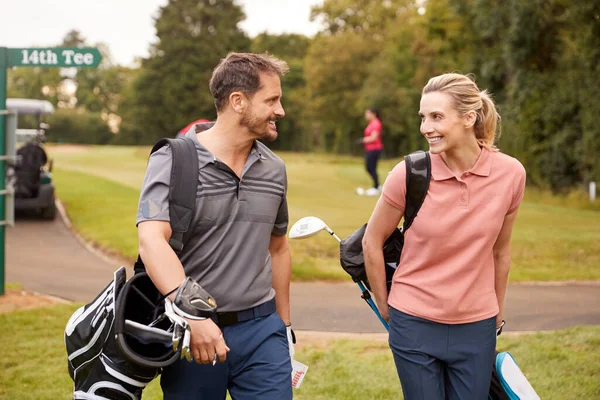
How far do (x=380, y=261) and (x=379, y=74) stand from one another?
51.9m

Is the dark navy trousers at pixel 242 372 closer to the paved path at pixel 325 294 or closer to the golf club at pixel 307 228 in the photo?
the golf club at pixel 307 228

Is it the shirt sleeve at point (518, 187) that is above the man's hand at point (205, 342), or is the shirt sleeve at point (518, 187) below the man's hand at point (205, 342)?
above

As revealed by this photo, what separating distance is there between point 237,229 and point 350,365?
10.6 feet

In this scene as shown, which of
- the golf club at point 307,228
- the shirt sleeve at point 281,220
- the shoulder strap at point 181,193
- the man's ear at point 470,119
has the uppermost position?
the man's ear at point 470,119

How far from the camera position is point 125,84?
95188 mm

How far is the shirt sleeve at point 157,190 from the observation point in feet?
9.83

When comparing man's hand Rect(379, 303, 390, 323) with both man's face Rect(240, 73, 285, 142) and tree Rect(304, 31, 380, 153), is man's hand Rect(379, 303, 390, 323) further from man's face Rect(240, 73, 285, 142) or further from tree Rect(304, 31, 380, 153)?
tree Rect(304, 31, 380, 153)

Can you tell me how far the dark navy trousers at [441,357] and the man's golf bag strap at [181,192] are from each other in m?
0.98

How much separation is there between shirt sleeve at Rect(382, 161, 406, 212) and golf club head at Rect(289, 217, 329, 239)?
0.55 metres

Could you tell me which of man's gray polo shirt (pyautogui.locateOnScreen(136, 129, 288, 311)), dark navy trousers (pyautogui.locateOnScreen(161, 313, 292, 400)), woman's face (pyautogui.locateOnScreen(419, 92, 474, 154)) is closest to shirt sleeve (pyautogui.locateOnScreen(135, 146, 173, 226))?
man's gray polo shirt (pyautogui.locateOnScreen(136, 129, 288, 311))

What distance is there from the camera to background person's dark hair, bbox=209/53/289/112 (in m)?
3.26

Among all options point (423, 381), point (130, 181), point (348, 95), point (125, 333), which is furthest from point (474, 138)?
point (348, 95)

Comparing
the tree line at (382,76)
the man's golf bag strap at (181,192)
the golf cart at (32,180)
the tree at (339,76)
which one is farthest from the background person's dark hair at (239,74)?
the tree at (339,76)

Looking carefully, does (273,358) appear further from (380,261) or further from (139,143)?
(139,143)
